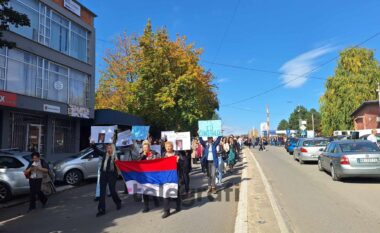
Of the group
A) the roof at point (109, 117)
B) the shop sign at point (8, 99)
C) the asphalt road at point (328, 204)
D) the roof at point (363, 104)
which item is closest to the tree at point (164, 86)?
the roof at point (109, 117)

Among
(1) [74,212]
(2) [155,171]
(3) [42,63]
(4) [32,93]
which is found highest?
(3) [42,63]

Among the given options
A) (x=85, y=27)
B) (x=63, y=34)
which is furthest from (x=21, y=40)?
(x=85, y=27)

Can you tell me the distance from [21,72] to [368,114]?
140 feet

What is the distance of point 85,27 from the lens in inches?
1085

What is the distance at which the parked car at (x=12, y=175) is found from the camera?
11.5 meters

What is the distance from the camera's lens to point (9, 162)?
1188 cm

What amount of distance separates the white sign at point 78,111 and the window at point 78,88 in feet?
2.01

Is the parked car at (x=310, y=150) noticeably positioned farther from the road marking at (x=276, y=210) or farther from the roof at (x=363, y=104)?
the roof at (x=363, y=104)

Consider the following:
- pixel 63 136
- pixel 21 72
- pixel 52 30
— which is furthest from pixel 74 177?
pixel 52 30

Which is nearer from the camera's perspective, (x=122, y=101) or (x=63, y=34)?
(x=63, y=34)

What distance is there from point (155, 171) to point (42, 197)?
340 centimetres

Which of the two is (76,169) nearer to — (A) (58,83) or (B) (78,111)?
(A) (58,83)

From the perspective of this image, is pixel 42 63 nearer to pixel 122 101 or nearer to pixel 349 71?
pixel 122 101

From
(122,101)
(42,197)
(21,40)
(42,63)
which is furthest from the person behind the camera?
(122,101)
